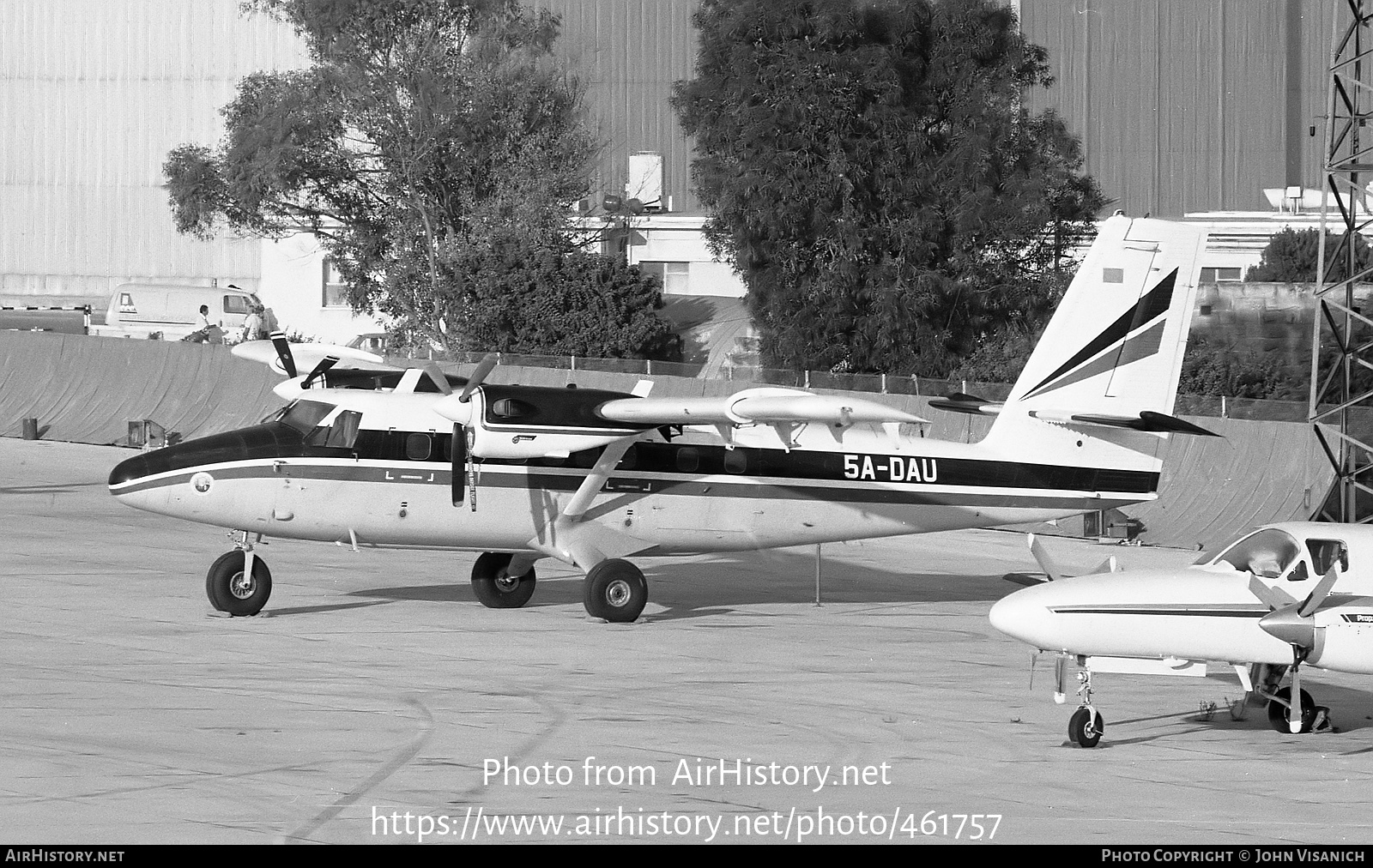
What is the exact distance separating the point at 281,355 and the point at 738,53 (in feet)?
84.6

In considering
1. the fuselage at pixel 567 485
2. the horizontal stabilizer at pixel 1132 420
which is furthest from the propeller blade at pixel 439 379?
the horizontal stabilizer at pixel 1132 420

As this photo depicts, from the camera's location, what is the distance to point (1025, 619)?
47.0 feet

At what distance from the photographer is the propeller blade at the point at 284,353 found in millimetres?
22047

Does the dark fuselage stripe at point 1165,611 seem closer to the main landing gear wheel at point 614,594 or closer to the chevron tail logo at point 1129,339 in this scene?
the chevron tail logo at point 1129,339

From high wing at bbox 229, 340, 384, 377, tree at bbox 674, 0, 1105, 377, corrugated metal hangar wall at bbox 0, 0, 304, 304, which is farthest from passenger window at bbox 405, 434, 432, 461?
corrugated metal hangar wall at bbox 0, 0, 304, 304

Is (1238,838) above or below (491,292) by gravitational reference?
below

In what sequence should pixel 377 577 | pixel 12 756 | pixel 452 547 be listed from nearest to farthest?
pixel 12 756
pixel 452 547
pixel 377 577

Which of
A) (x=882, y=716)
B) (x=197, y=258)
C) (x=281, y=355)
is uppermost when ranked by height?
(x=197, y=258)

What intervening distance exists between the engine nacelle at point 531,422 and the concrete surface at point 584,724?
221 centimetres

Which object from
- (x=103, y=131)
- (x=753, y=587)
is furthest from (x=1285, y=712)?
(x=103, y=131)

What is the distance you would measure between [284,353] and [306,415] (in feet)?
4.11

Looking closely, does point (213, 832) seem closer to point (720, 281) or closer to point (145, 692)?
point (145, 692)

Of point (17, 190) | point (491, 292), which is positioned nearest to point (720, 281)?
point (491, 292)

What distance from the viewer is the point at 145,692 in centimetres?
1609
